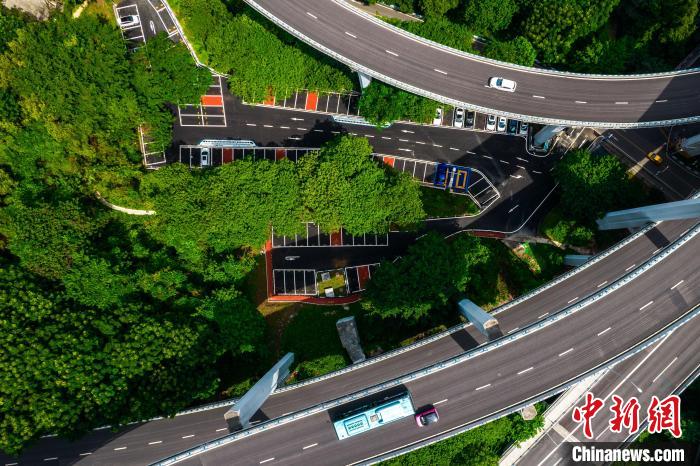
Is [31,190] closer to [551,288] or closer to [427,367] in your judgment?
[427,367]

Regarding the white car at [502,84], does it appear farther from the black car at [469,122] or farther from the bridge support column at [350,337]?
the bridge support column at [350,337]

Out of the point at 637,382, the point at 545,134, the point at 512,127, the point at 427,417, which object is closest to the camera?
the point at 427,417

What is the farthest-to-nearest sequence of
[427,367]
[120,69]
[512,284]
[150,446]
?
[512,284], [120,69], [150,446], [427,367]

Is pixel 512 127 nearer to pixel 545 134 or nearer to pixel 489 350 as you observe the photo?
pixel 545 134

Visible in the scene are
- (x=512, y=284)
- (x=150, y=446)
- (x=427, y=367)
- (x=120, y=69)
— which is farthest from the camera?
(x=512, y=284)

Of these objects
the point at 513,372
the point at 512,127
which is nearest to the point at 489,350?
the point at 513,372

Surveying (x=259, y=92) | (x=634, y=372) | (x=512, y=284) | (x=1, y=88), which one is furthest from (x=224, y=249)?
(x=634, y=372)
